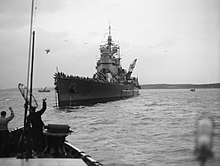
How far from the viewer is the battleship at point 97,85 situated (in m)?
41.3

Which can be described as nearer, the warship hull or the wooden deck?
the wooden deck

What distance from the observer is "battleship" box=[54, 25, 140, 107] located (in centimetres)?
4128

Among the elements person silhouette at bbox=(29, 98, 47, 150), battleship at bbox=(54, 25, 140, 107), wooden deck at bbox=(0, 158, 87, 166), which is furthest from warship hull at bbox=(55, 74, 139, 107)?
wooden deck at bbox=(0, 158, 87, 166)

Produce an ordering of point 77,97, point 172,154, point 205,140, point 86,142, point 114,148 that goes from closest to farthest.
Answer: point 205,140, point 172,154, point 114,148, point 86,142, point 77,97

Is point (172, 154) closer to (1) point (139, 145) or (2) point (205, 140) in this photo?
(1) point (139, 145)

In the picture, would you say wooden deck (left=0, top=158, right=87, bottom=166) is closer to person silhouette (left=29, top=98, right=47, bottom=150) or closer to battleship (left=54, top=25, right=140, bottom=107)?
person silhouette (left=29, top=98, right=47, bottom=150)

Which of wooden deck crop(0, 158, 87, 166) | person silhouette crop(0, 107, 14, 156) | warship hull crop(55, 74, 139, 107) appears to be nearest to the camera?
wooden deck crop(0, 158, 87, 166)

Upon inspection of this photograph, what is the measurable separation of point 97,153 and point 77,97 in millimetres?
32091

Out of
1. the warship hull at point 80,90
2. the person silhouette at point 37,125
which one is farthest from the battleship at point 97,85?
the person silhouette at point 37,125

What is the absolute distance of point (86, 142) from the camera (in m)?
15.8

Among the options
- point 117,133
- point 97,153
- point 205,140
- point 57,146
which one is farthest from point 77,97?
point 205,140

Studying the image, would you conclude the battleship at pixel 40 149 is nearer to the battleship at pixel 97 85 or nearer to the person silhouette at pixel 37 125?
the person silhouette at pixel 37 125

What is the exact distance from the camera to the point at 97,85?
1906 inches

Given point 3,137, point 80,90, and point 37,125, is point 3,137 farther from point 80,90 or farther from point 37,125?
point 80,90
